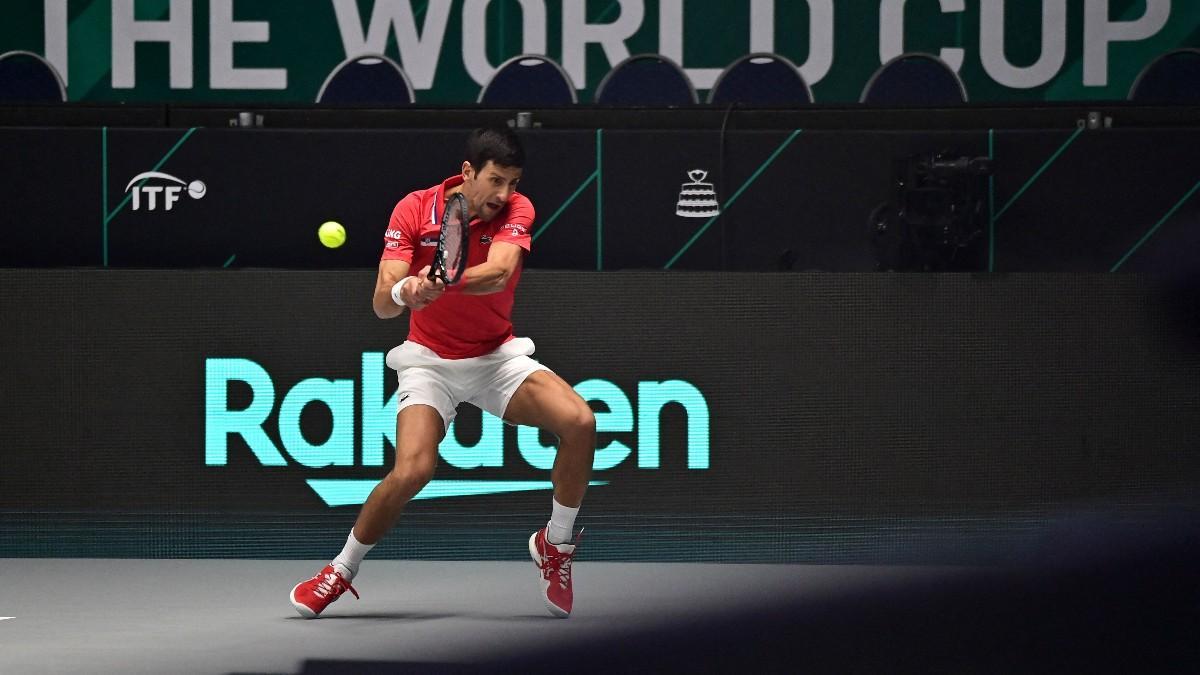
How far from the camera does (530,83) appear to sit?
9.49 metres

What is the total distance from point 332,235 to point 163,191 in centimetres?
70

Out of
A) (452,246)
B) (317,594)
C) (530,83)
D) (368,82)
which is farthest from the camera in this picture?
(368,82)

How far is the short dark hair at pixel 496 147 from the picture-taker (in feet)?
14.0

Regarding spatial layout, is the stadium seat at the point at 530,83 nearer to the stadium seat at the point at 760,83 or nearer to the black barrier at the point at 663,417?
the stadium seat at the point at 760,83

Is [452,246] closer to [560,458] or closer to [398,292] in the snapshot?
[398,292]

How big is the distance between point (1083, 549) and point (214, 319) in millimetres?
3014

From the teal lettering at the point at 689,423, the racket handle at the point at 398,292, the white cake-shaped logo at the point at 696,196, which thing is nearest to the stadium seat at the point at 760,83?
the white cake-shaped logo at the point at 696,196

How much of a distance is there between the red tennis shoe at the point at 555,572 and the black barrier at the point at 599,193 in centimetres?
180

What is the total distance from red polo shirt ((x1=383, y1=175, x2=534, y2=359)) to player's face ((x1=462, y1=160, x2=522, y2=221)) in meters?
0.09

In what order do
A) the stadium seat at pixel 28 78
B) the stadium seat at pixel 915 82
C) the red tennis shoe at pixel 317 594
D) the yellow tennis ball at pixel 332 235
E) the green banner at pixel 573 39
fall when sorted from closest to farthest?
the red tennis shoe at pixel 317 594, the yellow tennis ball at pixel 332 235, the stadium seat at pixel 915 82, the green banner at pixel 573 39, the stadium seat at pixel 28 78

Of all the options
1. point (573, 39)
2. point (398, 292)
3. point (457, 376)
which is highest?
point (573, 39)

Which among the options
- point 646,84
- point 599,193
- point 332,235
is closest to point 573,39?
point 646,84

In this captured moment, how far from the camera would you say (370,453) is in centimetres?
531

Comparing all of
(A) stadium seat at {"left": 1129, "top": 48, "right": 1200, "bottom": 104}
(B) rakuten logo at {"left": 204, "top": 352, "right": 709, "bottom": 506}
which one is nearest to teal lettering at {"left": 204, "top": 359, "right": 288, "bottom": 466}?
(B) rakuten logo at {"left": 204, "top": 352, "right": 709, "bottom": 506}
